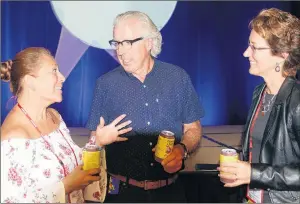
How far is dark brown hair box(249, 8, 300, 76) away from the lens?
1573mm

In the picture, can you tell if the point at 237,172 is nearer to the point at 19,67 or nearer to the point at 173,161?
the point at 173,161

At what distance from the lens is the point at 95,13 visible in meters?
4.73

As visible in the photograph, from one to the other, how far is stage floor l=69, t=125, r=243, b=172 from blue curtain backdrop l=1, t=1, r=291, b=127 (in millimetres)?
397

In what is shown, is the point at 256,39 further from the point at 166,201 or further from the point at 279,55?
the point at 166,201

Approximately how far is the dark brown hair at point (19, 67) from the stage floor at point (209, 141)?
1.63 m

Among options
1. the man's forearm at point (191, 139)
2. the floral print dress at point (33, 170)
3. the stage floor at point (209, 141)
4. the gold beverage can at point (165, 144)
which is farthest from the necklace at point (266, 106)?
the stage floor at point (209, 141)

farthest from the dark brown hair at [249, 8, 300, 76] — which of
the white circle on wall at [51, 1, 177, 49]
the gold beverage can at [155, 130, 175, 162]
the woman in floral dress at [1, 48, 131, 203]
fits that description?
the white circle on wall at [51, 1, 177, 49]

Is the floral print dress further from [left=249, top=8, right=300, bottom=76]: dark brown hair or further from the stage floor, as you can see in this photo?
the stage floor

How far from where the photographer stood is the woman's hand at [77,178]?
1.57 metres

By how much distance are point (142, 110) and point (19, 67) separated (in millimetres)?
732

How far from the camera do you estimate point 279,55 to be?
162 cm

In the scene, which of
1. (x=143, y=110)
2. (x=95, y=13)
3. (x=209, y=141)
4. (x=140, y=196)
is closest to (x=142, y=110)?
(x=143, y=110)

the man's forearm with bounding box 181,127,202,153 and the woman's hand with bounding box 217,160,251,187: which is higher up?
the woman's hand with bounding box 217,160,251,187

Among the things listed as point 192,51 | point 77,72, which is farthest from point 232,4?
point 77,72
